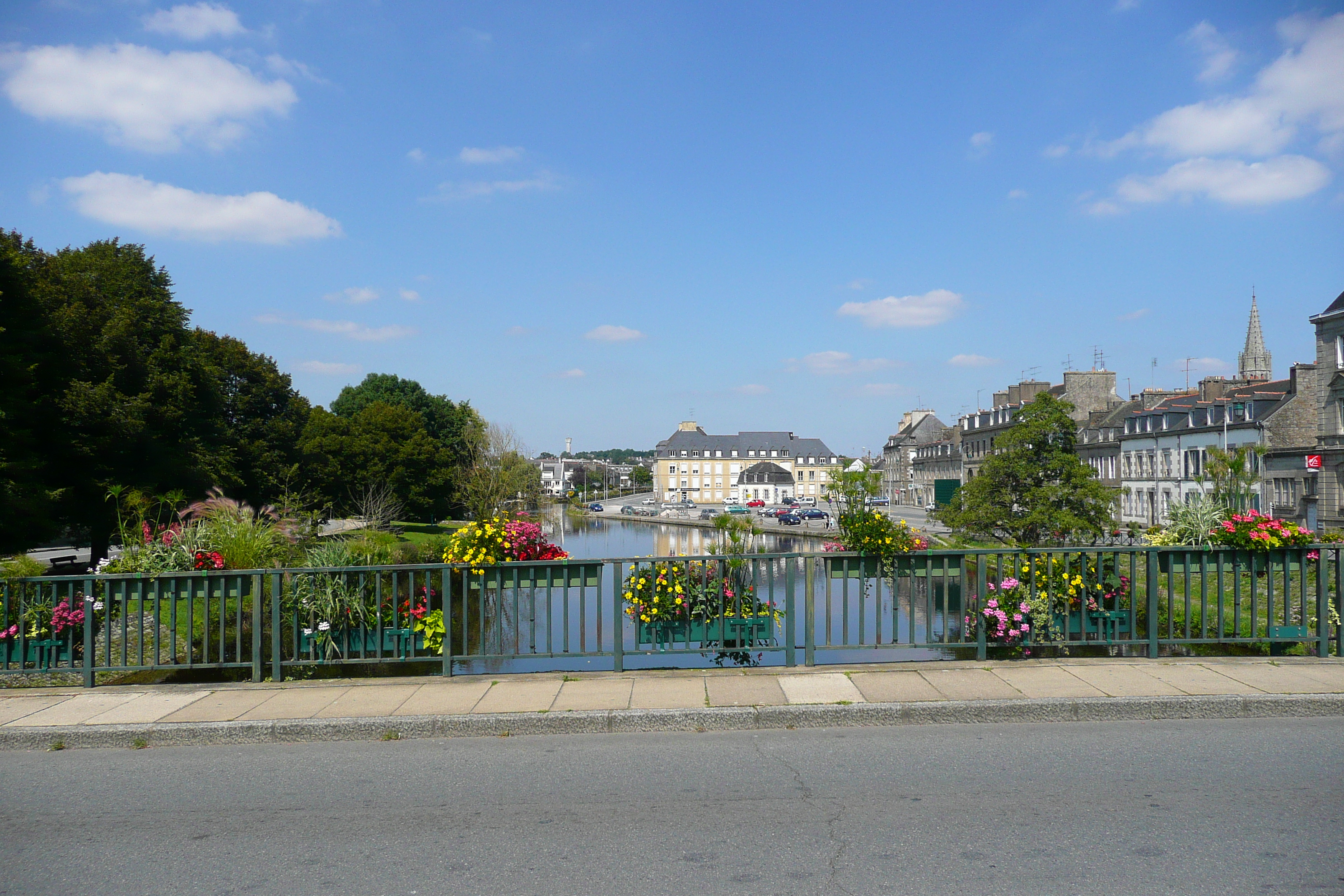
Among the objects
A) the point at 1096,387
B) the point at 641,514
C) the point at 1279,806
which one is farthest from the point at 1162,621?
the point at 641,514

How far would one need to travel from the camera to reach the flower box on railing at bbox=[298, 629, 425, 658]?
331 inches

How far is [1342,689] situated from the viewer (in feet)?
23.6

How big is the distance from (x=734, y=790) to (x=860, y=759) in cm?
110

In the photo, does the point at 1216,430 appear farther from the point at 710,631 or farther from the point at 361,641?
the point at 361,641

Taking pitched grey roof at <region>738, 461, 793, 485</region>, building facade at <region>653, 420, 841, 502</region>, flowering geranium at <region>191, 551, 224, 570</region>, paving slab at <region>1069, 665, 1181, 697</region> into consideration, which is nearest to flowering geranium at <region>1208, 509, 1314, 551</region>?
paving slab at <region>1069, 665, 1181, 697</region>

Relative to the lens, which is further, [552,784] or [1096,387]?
[1096,387]

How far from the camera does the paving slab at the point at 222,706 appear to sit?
7039mm

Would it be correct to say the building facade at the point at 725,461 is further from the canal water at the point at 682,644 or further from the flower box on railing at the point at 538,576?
the flower box on railing at the point at 538,576

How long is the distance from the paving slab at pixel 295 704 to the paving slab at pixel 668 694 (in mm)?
2649

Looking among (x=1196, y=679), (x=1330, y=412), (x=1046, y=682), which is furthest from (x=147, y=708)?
(x=1330, y=412)

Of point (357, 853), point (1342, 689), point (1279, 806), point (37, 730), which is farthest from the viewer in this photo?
Result: point (1342, 689)

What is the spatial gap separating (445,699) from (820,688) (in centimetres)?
327

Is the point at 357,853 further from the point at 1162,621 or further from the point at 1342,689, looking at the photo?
the point at 1162,621

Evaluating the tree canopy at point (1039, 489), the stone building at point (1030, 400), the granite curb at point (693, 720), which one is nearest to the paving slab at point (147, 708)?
the granite curb at point (693, 720)
